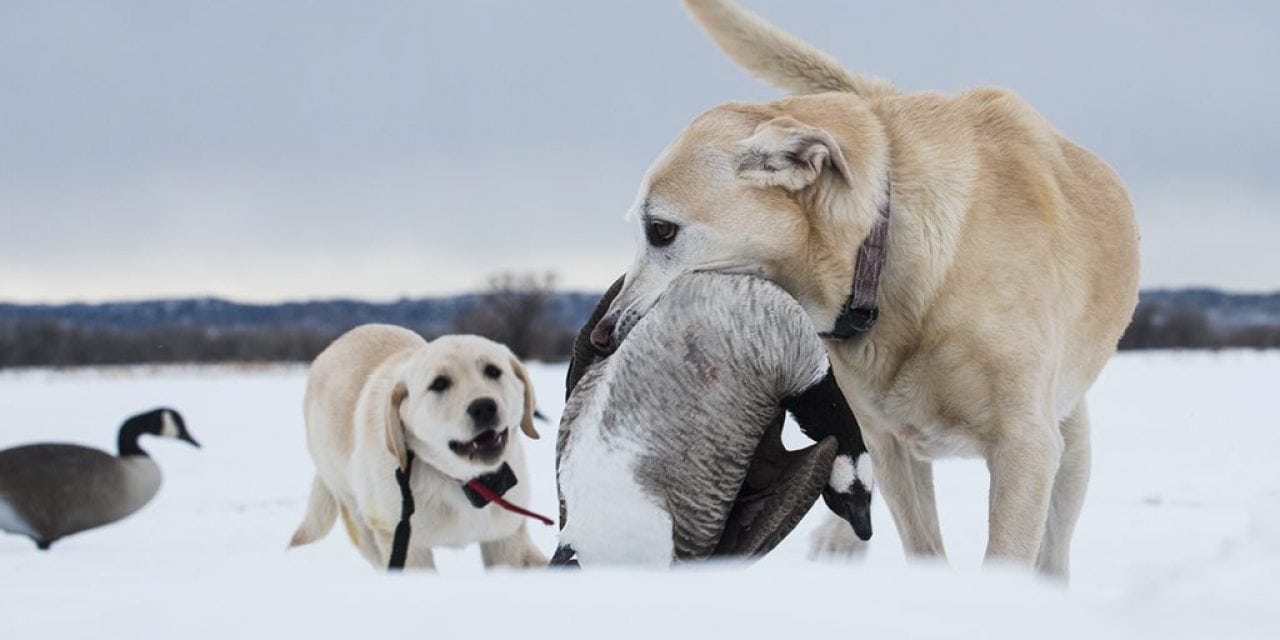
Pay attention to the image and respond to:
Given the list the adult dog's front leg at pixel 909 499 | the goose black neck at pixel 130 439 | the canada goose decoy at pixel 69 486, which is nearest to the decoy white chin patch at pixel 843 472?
the adult dog's front leg at pixel 909 499

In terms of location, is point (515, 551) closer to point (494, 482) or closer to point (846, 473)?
point (494, 482)

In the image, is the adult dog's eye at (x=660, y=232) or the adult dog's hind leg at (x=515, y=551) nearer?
the adult dog's eye at (x=660, y=232)

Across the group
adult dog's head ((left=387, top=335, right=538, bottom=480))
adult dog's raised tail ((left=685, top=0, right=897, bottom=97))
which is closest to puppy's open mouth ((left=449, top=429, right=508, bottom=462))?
adult dog's head ((left=387, top=335, right=538, bottom=480))

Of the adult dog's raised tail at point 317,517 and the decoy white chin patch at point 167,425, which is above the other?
the adult dog's raised tail at point 317,517

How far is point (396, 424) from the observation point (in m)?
5.39

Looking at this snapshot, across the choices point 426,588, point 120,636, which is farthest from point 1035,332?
point 120,636

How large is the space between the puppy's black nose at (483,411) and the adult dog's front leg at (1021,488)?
2.09m

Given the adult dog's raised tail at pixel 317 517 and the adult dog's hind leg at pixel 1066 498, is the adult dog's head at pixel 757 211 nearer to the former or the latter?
the adult dog's hind leg at pixel 1066 498

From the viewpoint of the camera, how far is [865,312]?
3.69m

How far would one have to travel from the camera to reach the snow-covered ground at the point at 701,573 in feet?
5.92

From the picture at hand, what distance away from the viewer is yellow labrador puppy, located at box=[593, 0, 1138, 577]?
351 cm

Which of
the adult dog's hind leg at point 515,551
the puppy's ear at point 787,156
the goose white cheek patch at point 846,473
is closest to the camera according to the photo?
the goose white cheek patch at point 846,473

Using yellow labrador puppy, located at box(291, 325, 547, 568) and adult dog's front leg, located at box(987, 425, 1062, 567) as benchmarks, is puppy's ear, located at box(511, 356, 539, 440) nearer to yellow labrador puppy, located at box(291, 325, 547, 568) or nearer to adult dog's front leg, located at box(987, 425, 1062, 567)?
yellow labrador puppy, located at box(291, 325, 547, 568)

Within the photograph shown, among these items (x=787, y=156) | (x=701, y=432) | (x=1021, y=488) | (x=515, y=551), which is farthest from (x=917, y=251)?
(x=515, y=551)
